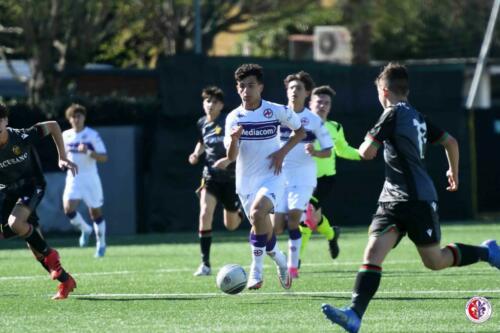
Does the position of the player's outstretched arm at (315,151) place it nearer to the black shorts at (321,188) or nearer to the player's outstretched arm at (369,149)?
the black shorts at (321,188)

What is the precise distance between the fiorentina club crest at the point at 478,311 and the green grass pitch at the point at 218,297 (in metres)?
0.07

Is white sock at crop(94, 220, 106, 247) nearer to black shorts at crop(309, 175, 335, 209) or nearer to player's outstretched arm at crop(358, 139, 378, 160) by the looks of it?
black shorts at crop(309, 175, 335, 209)

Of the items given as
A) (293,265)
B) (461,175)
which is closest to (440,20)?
(461,175)

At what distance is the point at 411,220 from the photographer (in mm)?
9078

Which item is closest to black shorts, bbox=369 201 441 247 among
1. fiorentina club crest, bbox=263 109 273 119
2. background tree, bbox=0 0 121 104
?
fiorentina club crest, bbox=263 109 273 119

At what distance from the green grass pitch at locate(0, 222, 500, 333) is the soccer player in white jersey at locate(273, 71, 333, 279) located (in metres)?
0.49

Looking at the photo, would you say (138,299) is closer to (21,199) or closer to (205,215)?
(21,199)

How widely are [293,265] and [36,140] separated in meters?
3.24

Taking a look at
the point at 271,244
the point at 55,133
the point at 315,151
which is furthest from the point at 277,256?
the point at 55,133

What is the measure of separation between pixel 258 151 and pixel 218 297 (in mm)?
1436

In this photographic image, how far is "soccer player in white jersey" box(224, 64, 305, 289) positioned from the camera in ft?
37.6

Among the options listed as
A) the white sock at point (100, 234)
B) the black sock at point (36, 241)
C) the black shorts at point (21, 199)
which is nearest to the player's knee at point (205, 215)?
the black shorts at point (21, 199)

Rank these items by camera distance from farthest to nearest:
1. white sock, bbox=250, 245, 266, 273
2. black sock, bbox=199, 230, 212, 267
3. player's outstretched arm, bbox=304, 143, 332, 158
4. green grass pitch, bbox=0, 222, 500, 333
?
black sock, bbox=199, 230, 212, 267 < player's outstretched arm, bbox=304, 143, 332, 158 < white sock, bbox=250, 245, 266, 273 < green grass pitch, bbox=0, 222, 500, 333

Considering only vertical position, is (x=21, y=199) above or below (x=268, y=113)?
below
